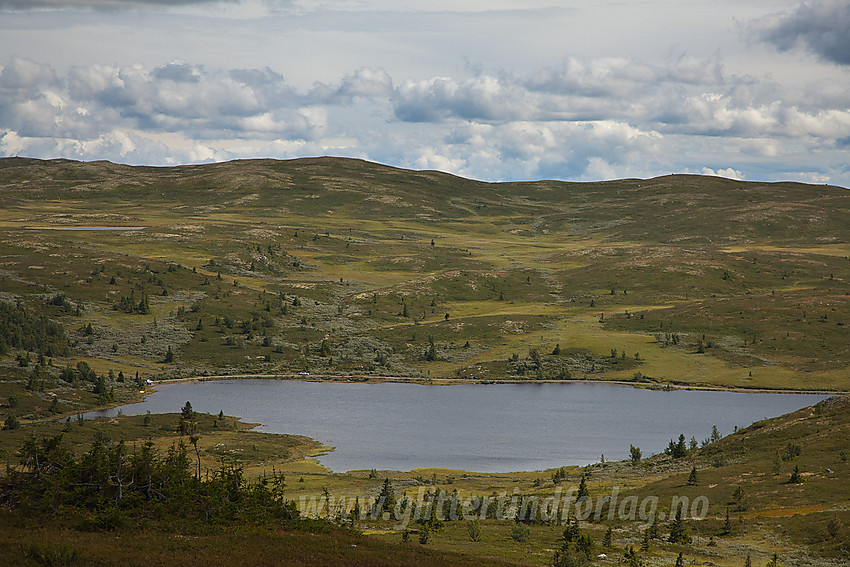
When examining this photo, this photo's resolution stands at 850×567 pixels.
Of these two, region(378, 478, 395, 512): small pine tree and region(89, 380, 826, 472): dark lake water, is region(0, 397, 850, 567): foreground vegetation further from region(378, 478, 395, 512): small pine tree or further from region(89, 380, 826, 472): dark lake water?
region(89, 380, 826, 472): dark lake water

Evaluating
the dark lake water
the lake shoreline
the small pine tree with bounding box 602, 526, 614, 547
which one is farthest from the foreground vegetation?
the lake shoreline

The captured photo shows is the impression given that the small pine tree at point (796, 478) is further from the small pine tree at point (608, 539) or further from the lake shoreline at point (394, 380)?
the lake shoreline at point (394, 380)

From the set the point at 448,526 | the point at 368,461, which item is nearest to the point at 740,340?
the point at 368,461

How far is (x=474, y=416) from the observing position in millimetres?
136375

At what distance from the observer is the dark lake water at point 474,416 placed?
112500 mm

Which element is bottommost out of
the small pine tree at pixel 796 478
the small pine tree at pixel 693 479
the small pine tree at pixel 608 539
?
the small pine tree at pixel 608 539

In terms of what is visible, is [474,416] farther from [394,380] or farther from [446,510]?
Answer: [446,510]

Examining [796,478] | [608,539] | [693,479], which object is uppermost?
[796,478]

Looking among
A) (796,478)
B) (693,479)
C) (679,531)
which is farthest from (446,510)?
(796,478)

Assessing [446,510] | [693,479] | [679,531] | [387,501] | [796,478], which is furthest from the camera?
[693,479]

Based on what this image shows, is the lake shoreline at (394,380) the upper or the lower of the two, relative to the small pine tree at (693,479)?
upper

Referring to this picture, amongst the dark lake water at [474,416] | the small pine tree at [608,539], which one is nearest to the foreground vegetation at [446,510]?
the small pine tree at [608,539]

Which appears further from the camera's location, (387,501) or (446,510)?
(387,501)

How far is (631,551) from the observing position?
Result: 5094 cm
